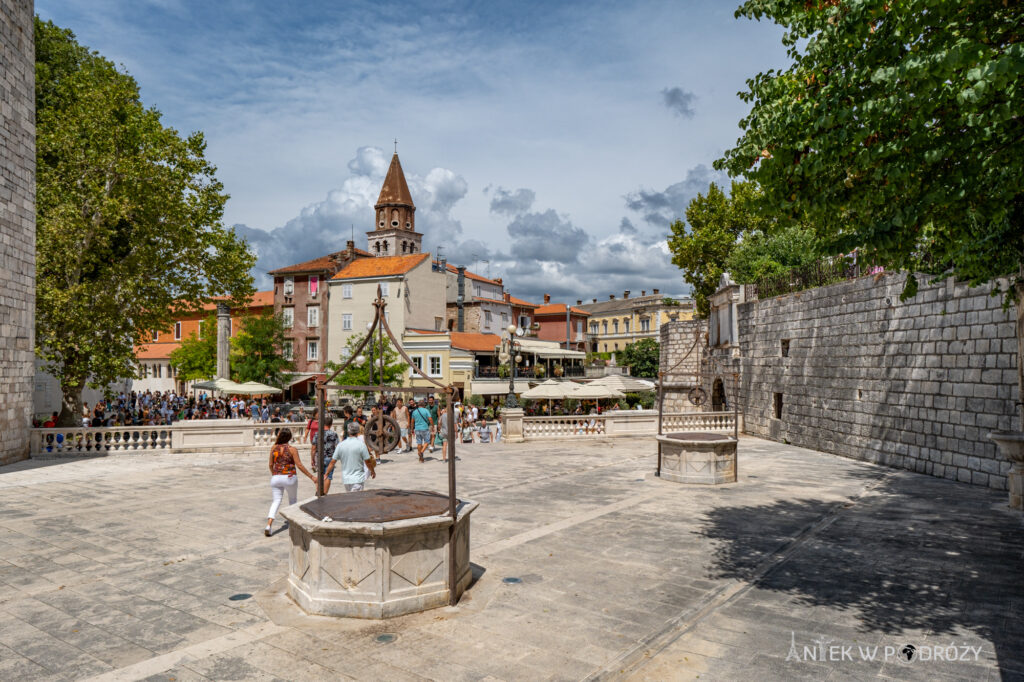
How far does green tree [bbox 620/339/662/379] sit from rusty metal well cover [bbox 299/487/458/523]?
223ft

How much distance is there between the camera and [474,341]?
55750 millimetres

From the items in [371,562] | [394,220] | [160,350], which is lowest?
[371,562]

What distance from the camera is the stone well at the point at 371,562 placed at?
20.3 ft

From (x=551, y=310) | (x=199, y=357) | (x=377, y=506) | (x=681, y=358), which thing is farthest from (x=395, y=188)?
(x=377, y=506)

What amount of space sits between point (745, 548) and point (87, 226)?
21407 millimetres

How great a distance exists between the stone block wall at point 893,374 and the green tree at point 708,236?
14.3 meters

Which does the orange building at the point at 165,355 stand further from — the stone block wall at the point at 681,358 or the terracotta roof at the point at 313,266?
the stone block wall at the point at 681,358

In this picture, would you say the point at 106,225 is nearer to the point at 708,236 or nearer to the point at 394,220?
the point at 708,236

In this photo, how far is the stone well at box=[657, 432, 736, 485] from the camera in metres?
13.7

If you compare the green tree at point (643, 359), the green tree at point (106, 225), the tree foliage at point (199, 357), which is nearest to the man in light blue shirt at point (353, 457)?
the green tree at point (106, 225)

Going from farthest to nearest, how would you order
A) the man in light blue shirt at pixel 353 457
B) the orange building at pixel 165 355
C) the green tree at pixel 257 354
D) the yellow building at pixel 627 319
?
the yellow building at pixel 627 319 → the orange building at pixel 165 355 → the green tree at pixel 257 354 → the man in light blue shirt at pixel 353 457

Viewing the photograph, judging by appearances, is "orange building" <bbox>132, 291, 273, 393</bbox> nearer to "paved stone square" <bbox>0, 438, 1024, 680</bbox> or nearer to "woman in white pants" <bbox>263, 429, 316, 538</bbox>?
"paved stone square" <bbox>0, 438, 1024, 680</bbox>

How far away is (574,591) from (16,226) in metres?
17.7

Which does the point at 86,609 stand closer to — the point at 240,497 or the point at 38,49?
the point at 240,497
